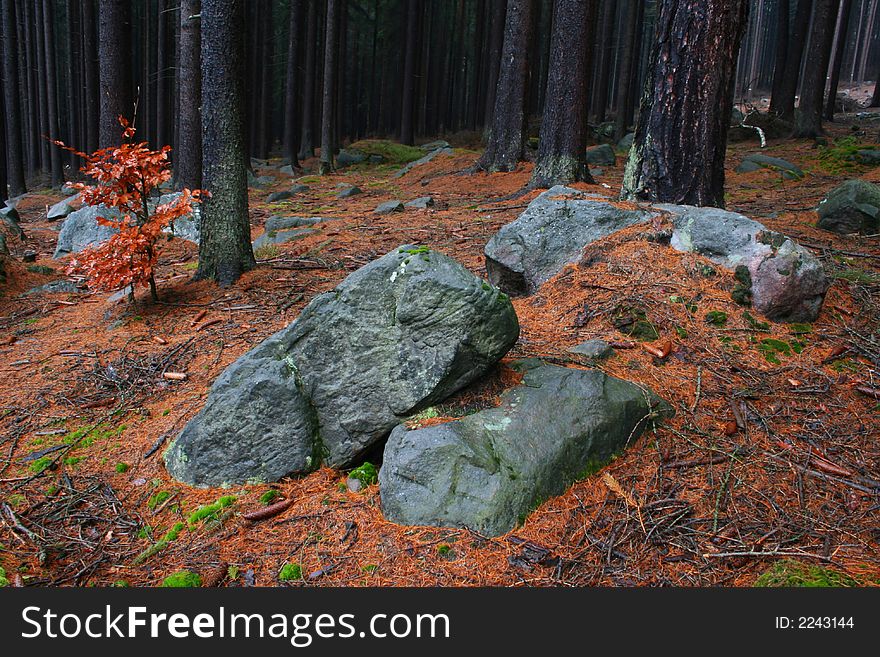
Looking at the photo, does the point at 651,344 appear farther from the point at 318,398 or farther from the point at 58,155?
the point at 58,155

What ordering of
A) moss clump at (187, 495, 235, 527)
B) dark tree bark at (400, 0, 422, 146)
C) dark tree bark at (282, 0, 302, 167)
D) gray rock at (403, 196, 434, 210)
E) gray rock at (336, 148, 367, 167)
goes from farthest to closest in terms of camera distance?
dark tree bark at (400, 0, 422, 146) < gray rock at (336, 148, 367, 167) < dark tree bark at (282, 0, 302, 167) < gray rock at (403, 196, 434, 210) < moss clump at (187, 495, 235, 527)

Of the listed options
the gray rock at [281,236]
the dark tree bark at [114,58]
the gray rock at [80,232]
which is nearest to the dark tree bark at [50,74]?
the dark tree bark at [114,58]

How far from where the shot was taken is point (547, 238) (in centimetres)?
534

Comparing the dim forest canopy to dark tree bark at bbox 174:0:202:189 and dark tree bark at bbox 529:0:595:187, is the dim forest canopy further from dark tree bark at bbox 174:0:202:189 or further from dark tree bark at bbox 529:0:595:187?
dark tree bark at bbox 174:0:202:189

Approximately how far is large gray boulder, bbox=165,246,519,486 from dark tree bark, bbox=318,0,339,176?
46.9ft

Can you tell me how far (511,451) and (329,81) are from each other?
15.5 meters

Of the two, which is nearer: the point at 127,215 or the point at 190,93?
the point at 127,215

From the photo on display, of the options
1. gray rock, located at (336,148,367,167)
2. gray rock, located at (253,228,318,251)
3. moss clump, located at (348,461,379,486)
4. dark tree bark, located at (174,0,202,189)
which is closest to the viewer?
moss clump, located at (348,461,379,486)

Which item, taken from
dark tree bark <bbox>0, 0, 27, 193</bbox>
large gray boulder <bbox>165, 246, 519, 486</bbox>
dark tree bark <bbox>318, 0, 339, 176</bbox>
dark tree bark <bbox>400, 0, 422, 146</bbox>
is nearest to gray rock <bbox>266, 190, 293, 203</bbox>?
dark tree bark <bbox>318, 0, 339, 176</bbox>

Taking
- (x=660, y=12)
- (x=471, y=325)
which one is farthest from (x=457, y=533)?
(x=660, y=12)

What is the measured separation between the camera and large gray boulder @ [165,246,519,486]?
11.4ft

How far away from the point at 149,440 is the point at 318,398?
1.34 meters

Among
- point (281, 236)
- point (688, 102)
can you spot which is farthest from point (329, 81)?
point (688, 102)

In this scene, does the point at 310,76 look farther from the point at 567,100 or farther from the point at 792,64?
the point at 792,64
